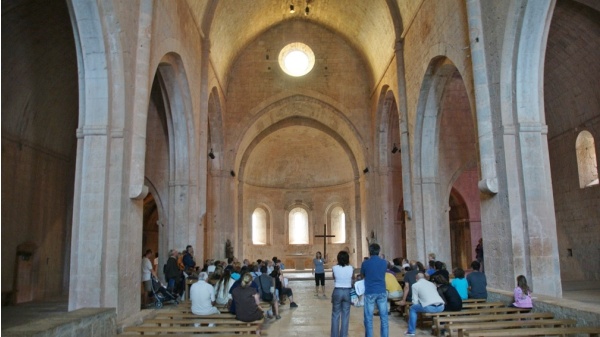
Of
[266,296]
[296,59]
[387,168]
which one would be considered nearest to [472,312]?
[266,296]

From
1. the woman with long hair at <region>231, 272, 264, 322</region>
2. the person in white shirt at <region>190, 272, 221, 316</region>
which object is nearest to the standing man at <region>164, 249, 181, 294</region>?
the person in white shirt at <region>190, 272, 221, 316</region>

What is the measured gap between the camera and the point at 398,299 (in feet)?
34.7

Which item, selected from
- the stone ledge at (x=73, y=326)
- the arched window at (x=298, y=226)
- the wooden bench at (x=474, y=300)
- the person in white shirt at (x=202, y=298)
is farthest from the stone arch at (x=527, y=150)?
the arched window at (x=298, y=226)

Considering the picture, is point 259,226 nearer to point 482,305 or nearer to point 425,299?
point 482,305

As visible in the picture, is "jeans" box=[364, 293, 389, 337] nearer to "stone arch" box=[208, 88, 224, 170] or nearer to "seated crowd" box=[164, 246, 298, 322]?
"seated crowd" box=[164, 246, 298, 322]

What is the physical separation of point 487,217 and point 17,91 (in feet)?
41.1

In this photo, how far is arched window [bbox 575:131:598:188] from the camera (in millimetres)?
14961

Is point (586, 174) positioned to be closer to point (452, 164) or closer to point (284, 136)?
point (452, 164)

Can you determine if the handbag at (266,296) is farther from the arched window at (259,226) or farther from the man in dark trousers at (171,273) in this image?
the arched window at (259,226)

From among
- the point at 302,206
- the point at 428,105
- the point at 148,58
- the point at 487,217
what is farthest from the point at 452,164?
the point at 302,206

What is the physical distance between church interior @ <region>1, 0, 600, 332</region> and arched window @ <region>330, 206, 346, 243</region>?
878 mm

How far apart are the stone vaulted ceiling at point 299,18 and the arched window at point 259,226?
12.1 metres

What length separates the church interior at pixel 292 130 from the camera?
9219 mm

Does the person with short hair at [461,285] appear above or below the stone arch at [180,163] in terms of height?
below
